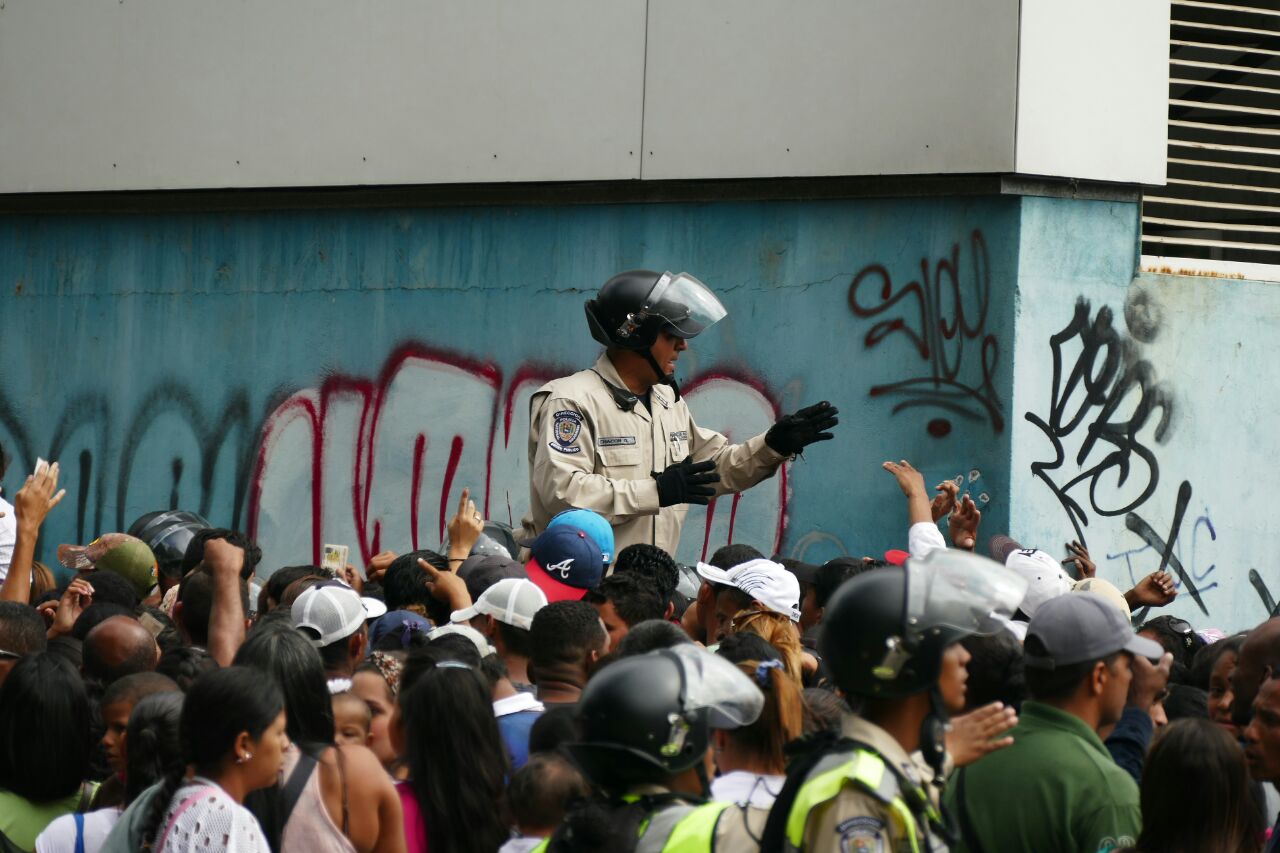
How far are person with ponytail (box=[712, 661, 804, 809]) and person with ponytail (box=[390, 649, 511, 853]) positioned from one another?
595mm

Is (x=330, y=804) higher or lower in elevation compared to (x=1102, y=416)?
lower

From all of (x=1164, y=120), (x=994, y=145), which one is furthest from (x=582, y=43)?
(x=1164, y=120)

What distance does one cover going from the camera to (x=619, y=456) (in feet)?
26.5

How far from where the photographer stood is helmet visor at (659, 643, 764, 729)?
11.5 ft

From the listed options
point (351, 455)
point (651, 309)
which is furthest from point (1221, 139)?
point (351, 455)

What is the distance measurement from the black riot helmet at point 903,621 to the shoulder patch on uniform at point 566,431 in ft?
14.9

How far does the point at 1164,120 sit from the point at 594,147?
10.3 ft

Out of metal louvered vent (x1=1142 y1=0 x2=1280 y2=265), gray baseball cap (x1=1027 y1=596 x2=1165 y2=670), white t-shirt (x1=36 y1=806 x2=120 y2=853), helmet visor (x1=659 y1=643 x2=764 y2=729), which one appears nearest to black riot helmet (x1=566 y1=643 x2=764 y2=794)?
helmet visor (x1=659 y1=643 x2=764 y2=729)

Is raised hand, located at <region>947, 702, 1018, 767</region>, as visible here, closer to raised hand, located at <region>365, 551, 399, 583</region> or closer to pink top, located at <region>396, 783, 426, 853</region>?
pink top, located at <region>396, 783, 426, 853</region>

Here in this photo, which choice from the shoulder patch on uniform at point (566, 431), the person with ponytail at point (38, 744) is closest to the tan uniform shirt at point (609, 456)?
the shoulder patch on uniform at point (566, 431)

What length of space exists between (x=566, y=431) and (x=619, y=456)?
27 centimetres

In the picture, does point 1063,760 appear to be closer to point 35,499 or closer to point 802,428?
point 802,428

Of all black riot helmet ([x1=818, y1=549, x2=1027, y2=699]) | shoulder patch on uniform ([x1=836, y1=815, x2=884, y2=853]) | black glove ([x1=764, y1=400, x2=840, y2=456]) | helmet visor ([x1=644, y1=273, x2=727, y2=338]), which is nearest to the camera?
shoulder patch on uniform ([x1=836, y1=815, x2=884, y2=853])

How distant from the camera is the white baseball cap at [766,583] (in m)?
5.94
